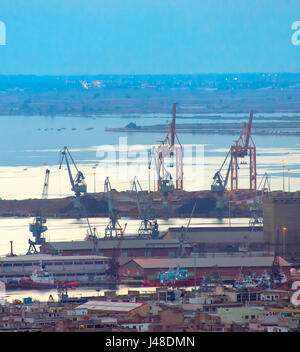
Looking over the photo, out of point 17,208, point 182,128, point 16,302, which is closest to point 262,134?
point 182,128

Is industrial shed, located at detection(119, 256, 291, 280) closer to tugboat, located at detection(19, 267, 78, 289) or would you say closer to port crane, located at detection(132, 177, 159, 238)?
tugboat, located at detection(19, 267, 78, 289)

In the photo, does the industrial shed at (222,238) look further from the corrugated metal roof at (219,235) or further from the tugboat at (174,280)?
the tugboat at (174,280)

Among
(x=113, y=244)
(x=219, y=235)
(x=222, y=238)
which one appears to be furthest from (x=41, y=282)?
(x=219, y=235)

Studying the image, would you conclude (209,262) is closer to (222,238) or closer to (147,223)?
(222,238)

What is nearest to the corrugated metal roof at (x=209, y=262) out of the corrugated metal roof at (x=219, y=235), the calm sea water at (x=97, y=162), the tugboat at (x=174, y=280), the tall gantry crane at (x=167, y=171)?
the tugboat at (x=174, y=280)

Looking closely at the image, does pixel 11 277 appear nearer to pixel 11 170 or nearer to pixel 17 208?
pixel 17 208
